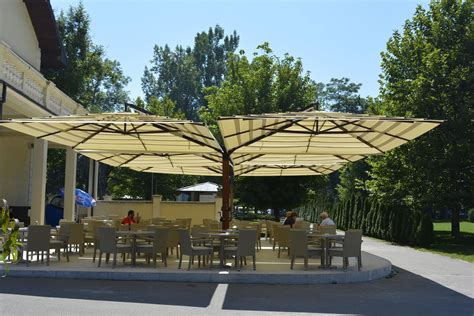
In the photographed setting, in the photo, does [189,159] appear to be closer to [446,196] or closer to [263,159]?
[263,159]

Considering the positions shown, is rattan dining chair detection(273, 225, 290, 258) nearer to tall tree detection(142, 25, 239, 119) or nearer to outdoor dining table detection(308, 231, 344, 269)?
outdoor dining table detection(308, 231, 344, 269)

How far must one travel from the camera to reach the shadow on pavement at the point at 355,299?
28.7 ft

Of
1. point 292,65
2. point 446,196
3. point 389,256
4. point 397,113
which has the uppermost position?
point 292,65

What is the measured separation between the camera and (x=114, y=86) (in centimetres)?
6919

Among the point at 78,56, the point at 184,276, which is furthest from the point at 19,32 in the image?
the point at 78,56

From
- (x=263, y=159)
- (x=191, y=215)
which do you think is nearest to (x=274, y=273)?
(x=263, y=159)

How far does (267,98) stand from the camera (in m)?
31.9

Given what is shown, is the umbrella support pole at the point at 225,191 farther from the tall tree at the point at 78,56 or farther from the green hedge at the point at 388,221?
the tall tree at the point at 78,56

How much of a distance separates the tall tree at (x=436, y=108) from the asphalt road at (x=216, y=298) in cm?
1425

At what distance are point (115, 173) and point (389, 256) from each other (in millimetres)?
22424

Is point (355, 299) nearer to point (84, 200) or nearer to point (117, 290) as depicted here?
point (117, 290)

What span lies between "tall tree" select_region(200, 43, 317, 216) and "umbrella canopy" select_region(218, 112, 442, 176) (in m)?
11.2

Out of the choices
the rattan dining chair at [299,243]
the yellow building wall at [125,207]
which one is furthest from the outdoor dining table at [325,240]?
the yellow building wall at [125,207]

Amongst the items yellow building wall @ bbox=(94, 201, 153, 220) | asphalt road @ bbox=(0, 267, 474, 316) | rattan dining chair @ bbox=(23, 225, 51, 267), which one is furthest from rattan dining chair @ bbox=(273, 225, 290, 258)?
yellow building wall @ bbox=(94, 201, 153, 220)
